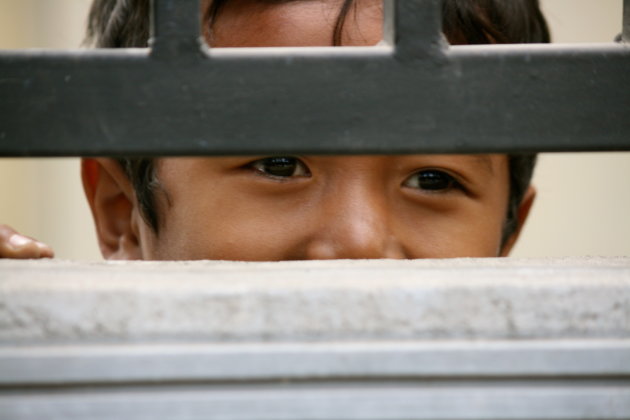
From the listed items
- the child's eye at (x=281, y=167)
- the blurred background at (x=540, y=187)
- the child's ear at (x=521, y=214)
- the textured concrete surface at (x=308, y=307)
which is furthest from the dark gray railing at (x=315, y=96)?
the blurred background at (x=540, y=187)

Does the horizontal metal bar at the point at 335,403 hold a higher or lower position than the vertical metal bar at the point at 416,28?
lower

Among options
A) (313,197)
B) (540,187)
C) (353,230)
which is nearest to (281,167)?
(313,197)

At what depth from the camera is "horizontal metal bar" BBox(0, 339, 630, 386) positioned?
1.86 ft

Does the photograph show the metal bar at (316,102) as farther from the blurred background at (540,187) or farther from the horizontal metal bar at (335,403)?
the blurred background at (540,187)

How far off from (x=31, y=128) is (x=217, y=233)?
2.27ft

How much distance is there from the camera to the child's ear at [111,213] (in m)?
1.71

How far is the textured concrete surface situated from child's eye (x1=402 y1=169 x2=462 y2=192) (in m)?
0.77

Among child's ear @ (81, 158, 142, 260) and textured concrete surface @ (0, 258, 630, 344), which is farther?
child's ear @ (81, 158, 142, 260)

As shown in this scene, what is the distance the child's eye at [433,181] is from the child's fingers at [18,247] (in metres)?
0.68

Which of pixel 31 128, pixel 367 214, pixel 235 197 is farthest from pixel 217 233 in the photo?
pixel 31 128

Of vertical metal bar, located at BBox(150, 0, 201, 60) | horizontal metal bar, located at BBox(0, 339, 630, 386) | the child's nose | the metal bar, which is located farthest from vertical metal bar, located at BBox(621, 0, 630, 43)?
the child's nose

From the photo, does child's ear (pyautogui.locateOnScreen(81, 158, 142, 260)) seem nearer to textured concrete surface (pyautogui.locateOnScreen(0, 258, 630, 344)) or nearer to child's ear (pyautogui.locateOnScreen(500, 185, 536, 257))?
child's ear (pyautogui.locateOnScreen(500, 185, 536, 257))

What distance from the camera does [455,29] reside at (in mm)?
1375

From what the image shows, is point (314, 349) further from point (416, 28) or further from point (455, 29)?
point (455, 29)
